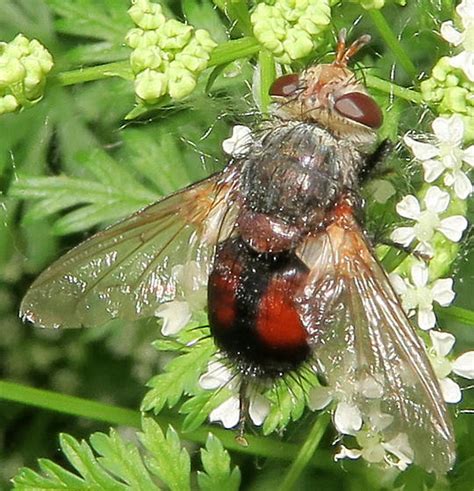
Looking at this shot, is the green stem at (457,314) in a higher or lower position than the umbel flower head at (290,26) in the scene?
lower

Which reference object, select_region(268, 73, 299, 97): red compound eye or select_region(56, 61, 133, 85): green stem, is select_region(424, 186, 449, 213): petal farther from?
select_region(56, 61, 133, 85): green stem

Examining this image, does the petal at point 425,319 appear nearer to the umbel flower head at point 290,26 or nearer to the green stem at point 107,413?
the umbel flower head at point 290,26

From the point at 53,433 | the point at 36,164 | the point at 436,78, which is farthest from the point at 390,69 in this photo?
the point at 53,433

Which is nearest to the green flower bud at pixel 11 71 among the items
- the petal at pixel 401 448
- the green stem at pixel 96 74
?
the green stem at pixel 96 74

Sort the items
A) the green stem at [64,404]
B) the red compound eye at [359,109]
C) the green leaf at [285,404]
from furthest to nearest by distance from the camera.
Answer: the green stem at [64,404], the green leaf at [285,404], the red compound eye at [359,109]

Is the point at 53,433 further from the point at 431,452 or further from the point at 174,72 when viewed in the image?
the point at 431,452
